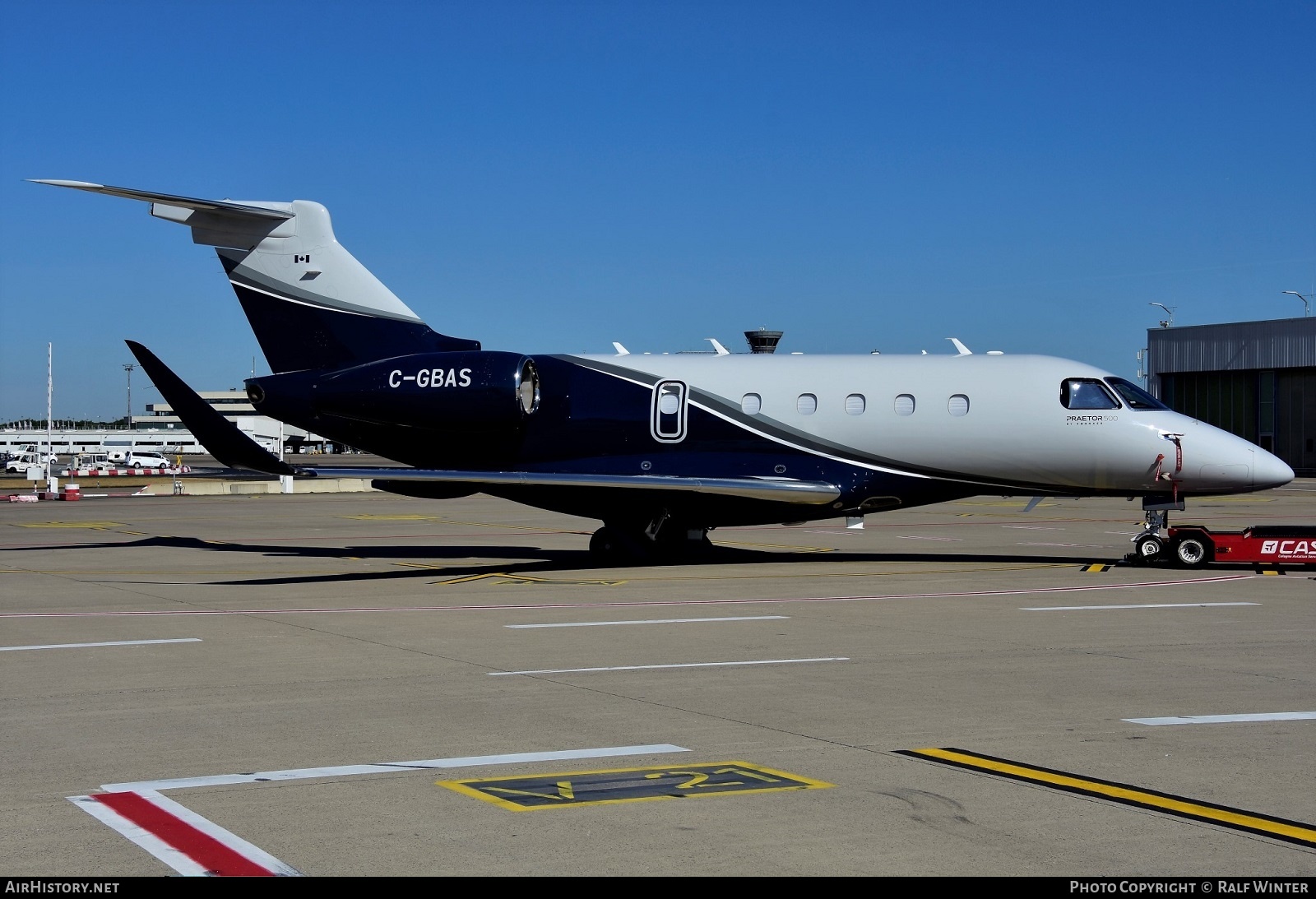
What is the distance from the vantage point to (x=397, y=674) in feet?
39.2

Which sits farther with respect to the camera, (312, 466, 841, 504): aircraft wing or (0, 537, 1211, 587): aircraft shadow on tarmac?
(0, 537, 1211, 587): aircraft shadow on tarmac

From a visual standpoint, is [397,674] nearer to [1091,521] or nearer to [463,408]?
[463,408]

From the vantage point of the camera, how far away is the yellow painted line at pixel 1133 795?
6746mm

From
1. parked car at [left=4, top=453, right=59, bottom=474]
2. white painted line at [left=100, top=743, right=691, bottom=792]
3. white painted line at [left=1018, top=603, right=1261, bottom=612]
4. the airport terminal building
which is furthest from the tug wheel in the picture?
parked car at [left=4, top=453, right=59, bottom=474]

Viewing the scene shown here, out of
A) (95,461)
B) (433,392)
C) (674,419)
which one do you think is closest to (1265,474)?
(674,419)

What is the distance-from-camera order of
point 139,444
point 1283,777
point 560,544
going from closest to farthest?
point 1283,777 → point 560,544 → point 139,444

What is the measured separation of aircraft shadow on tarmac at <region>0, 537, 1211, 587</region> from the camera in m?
22.4

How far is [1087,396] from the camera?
22.7m

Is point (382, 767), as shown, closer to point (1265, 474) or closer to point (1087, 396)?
point (1087, 396)

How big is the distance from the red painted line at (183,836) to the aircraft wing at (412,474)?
12.0 meters

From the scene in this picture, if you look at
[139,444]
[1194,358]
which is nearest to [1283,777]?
[1194,358]

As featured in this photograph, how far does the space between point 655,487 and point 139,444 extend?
476ft

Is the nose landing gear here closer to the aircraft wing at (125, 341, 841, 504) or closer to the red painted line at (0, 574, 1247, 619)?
the red painted line at (0, 574, 1247, 619)

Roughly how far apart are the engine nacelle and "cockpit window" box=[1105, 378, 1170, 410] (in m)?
10.2
